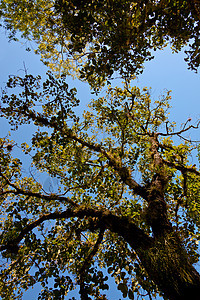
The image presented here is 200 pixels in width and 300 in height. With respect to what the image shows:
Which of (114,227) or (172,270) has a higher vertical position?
(114,227)

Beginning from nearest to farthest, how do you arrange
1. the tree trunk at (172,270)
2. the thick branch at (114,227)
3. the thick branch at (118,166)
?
the tree trunk at (172,270)
the thick branch at (114,227)
the thick branch at (118,166)

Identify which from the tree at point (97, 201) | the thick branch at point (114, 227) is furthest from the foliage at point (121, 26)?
the thick branch at point (114, 227)

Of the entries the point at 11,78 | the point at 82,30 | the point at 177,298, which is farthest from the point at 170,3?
the point at 177,298

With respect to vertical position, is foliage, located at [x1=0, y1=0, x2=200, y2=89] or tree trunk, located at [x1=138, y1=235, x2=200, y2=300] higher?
foliage, located at [x1=0, y1=0, x2=200, y2=89]

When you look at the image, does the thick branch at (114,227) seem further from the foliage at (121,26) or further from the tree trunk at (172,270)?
the foliage at (121,26)

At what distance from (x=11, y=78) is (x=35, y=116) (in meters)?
1.34

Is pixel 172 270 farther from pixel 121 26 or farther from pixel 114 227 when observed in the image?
pixel 121 26

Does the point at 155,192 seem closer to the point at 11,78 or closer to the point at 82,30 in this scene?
the point at 82,30

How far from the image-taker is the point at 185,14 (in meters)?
3.34

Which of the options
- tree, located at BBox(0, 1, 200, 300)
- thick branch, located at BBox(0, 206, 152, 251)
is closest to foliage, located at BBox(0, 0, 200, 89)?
tree, located at BBox(0, 1, 200, 300)

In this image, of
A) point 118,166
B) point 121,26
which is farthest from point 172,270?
point 121,26

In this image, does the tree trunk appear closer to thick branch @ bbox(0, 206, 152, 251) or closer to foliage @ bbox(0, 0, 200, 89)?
thick branch @ bbox(0, 206, 152, 251)

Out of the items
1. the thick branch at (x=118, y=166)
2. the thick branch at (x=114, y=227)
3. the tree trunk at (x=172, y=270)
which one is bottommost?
the tree trunk at (x=172, y=270)

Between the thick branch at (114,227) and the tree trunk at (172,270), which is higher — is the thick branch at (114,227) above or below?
above
